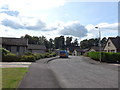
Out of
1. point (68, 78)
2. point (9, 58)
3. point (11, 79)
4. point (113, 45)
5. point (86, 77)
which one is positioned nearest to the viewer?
point (11, 79)

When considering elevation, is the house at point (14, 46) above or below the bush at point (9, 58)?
above

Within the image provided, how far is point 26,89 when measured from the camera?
7.14 meters

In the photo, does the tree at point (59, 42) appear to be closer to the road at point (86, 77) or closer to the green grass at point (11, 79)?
the road at point (86, 77)

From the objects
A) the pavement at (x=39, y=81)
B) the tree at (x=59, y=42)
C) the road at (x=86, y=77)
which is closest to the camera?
the pavement at (x=39, y=81)

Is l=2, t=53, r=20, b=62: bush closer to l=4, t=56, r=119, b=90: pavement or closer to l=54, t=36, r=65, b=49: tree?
l=4, t=56, r=119, b=90: pavement

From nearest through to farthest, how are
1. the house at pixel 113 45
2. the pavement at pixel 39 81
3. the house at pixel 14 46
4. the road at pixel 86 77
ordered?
the pavement at pixel 39 81
the road at pixel 86 77
the house at pixel 14 46
the house at pixel 113 45

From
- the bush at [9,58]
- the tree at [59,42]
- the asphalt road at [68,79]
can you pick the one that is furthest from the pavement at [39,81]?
the tree at [59,42]

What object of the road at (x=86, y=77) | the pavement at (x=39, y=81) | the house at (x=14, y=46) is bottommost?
the road at (x=86, y=77)

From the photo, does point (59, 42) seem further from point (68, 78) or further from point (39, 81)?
point (39, 81)

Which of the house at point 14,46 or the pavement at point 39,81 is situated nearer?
the pavement at point 39,81

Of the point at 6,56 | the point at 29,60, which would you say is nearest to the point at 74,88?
the point at 29,60

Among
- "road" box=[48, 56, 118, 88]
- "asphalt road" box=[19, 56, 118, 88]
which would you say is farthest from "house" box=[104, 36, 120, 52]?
"asphalt road" box=[19, 56, 118, 88]

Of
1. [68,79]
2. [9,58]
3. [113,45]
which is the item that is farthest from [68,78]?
[113,45]

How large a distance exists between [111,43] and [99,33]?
36.4ft
